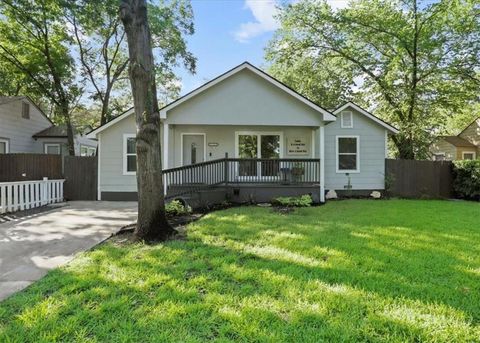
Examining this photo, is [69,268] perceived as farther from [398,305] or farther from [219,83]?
[219,83]

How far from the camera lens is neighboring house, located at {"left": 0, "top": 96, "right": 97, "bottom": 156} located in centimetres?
1609

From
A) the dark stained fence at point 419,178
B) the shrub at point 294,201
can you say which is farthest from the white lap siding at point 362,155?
the shrub at point 294,201

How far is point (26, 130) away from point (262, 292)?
771 inches

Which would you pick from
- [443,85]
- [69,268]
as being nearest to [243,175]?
[69,268]

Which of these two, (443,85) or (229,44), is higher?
(229,44)

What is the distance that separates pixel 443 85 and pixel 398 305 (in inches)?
723

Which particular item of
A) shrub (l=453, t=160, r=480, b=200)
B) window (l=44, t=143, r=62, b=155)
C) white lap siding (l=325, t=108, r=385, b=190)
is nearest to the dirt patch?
white lap siding (l=325, t=108, r=385, b=190)

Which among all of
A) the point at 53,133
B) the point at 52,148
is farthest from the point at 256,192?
the point at 53,133

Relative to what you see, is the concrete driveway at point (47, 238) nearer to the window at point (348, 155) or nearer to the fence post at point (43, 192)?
the fence post at point (43, 192)

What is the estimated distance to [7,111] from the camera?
1616 cm

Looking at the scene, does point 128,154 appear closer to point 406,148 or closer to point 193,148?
point 193,148

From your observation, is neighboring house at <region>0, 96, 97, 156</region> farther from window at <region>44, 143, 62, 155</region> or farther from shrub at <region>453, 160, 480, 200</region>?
shrub at <region>453, 160, 480, 200</region>

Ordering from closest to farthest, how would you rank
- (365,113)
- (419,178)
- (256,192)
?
(256,192) < (365,113) < (419,178)

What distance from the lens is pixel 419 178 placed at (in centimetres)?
1409
